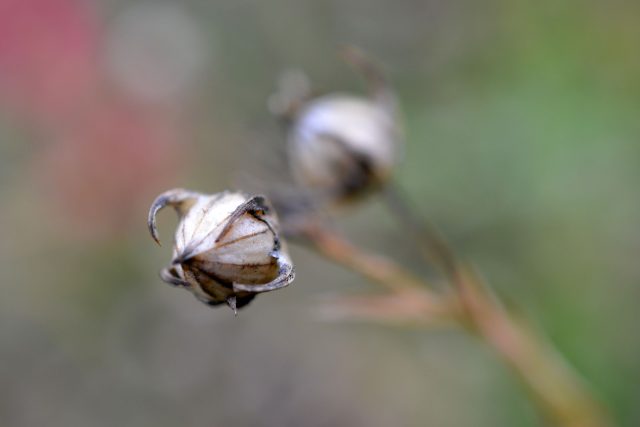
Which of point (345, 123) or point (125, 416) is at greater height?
point (125, 416)

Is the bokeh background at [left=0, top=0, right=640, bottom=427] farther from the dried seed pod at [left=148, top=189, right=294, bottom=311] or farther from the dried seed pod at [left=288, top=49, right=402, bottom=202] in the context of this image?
the dried seed pod at [left=148, top=189, right=294, bottom=311]

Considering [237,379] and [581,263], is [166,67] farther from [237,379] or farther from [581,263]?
[581,263]

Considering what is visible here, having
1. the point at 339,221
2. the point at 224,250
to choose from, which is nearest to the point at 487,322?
the point at 224,250

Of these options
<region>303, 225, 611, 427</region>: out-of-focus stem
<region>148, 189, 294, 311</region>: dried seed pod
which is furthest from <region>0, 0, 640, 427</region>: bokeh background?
<region>148, 189, 294, 311</region>: dried seed pod

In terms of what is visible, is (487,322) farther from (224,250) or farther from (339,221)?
(339,221)

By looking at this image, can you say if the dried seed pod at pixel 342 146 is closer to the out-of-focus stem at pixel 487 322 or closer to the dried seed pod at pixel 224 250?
the out-of-focus stem at pixel 487 322

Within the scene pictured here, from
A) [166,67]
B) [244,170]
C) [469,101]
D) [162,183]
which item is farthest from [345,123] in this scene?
[166,67]

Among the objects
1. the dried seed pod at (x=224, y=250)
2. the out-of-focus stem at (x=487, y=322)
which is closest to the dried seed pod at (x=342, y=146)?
the out-of-focus stem at (x=487, y=322)
